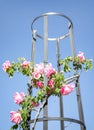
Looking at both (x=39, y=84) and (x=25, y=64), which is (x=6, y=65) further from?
(x=39, y=84)

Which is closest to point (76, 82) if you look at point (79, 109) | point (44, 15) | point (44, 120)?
point (79, 109)

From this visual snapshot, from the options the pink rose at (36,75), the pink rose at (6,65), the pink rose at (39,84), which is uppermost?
the pink rose at (6,65)

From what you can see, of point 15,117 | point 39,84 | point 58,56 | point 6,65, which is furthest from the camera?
point 58,56

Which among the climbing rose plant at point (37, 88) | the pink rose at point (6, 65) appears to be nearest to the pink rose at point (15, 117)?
the climbing rose plant at point (37, 88)

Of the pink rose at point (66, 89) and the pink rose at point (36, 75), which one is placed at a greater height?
the pink rose at point (36, 75)

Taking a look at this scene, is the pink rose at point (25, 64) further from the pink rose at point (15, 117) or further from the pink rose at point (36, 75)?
the pink rose at point (15, 117)

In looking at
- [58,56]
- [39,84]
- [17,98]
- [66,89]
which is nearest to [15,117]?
[17,98]

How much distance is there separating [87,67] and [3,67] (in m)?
1.53

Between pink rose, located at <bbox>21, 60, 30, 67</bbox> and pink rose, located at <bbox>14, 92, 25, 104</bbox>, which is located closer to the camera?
pink rose, located at <bbox>14, 92, 25, 104</bbox>

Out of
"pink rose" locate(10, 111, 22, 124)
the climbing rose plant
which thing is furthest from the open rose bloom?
"pink rose" locate(10, 111, 22, 124)

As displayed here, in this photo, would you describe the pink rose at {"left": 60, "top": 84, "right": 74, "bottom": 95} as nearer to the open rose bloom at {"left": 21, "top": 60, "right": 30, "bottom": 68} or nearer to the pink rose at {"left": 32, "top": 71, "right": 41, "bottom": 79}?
the pink rose at {"left": 32, "top": 71, "right": 41, "bottom": 79}

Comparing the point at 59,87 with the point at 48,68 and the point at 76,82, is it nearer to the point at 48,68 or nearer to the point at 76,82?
the point at 48,68

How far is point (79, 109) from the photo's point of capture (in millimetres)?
5758

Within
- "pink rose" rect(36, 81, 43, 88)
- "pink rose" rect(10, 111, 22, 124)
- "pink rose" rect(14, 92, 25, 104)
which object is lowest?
"pink rose" rect(10, 111, 22, 124)
